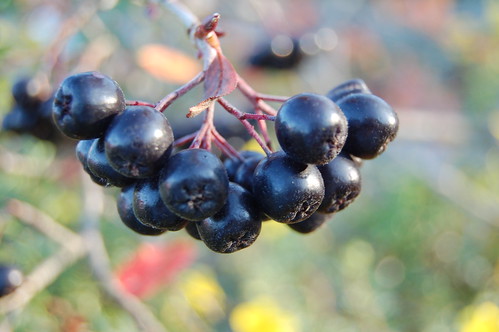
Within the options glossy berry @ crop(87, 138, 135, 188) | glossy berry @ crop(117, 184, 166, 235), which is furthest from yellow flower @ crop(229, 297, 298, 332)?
glossy berry @ crop(87, 138, 135, 188)

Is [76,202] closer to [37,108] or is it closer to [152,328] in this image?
[37,108]

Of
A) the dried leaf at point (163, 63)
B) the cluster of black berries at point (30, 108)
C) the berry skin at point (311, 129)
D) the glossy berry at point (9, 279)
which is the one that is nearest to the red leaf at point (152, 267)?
the glossy berry at point (9, 279)

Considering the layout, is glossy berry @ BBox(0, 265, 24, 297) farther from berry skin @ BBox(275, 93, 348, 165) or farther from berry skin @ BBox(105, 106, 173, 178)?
berry skin @ BBox(275, 93, 348, 165)

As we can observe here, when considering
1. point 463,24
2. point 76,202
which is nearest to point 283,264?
point 76,202

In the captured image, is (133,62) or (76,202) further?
(133,62)

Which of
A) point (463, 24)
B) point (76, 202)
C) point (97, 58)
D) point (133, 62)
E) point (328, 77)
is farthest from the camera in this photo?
point (463, 24)

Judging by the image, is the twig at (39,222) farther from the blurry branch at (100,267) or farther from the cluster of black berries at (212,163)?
the cluster of black berries at (212,163)

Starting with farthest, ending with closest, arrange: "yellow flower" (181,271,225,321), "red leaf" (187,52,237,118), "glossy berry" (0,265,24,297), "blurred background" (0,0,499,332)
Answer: "yellow flower" (181,271,225,321) < "blurred background" (0,0,499,332) < "glossy berry" (0,265,24,297) < "red leaf" (187,52,237,118)

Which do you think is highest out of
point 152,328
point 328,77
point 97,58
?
point 97,58
